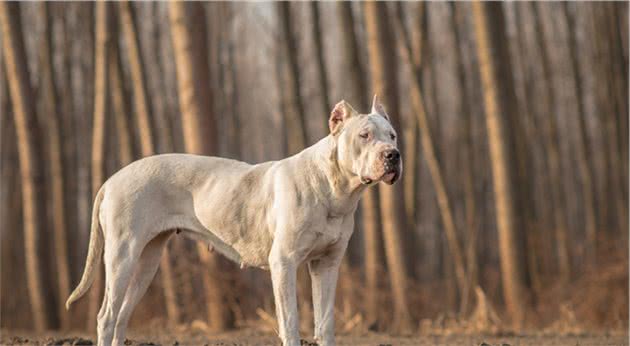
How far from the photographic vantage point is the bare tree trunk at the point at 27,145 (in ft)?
55.8

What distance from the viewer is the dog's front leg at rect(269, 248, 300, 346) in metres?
6.60

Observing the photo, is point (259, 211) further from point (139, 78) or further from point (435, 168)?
point (139, 78)

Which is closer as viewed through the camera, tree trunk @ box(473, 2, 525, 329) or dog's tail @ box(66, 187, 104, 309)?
dog's tail @ box(66, 187, 104, 309)

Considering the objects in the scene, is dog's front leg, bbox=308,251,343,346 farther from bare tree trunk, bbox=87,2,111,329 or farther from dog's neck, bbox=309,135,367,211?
bare tree trunk, bbox=87,2,111,329

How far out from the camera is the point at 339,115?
6699 millimetres

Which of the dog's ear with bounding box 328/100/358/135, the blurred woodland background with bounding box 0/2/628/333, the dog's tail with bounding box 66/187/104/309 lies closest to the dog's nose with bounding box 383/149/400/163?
the dog's ear with bounding box 328/100/358/135

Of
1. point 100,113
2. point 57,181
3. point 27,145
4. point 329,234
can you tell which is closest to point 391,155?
point 329,234

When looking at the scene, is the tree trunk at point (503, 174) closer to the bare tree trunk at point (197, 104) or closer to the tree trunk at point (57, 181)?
the bare tree trunk at point (197, 104)

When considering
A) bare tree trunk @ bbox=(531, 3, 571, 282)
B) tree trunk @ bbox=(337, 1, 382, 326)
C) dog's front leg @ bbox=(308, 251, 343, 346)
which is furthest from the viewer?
bare tree trunk @ bbox=(531, 3, 571, 282)

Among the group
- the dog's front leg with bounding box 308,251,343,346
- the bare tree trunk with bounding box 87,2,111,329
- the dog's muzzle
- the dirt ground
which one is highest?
the bare tree trunk with bounding box 87,2,111,329

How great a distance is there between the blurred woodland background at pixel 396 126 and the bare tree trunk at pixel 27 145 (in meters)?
0.04

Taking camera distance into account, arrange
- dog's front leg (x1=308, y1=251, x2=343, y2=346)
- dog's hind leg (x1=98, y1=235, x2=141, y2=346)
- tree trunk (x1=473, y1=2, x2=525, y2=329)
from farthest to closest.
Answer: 1. tree trunk (x1=473, y1=2, x2=525, y2=329)
2. dog's hind leg (x1=98, y1=235, x2=141, y2=346)
3. dog's front leg (x1=308, y1=251, x2=343, y2=346)

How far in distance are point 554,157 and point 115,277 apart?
19.1 meters

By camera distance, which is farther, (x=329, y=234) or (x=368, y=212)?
(x=368, y=212)
